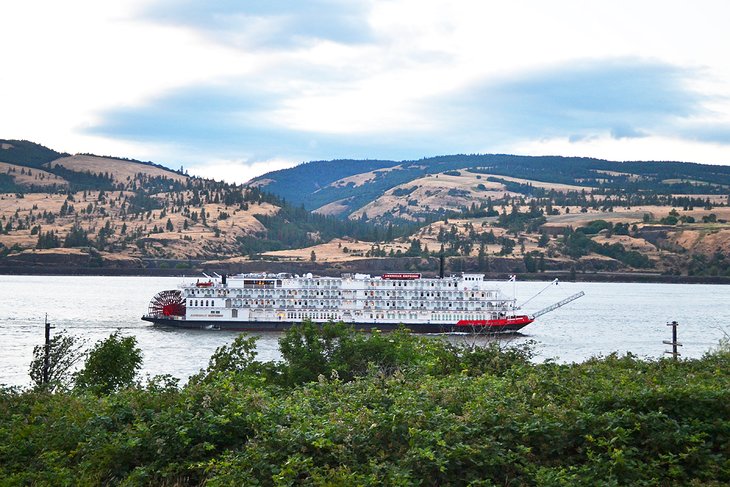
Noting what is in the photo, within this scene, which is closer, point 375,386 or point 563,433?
point 563,433

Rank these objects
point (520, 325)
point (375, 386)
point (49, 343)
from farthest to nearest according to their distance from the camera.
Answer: point (520, 325) → point (49, 343) → point (375, 386)

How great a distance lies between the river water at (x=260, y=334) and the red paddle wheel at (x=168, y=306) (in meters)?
3.08

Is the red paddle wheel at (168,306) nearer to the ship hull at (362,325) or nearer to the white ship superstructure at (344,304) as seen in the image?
the white ship superstructure at (344,304)

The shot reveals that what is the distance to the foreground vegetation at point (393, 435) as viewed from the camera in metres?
14.4

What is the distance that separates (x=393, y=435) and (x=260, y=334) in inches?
2825

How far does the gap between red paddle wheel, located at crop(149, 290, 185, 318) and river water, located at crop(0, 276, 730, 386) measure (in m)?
3.08

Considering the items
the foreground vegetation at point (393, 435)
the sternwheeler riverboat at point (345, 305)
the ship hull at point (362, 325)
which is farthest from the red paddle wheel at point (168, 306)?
the foreground vegetation at point (393, 435)

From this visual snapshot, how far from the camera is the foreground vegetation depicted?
14.4 metres

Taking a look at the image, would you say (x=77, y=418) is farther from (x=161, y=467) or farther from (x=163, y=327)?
(x=163, y=327)

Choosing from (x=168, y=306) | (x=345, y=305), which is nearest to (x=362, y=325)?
(x=345, y=305)

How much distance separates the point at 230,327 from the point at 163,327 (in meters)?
7.01

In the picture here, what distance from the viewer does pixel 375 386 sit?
18797mm

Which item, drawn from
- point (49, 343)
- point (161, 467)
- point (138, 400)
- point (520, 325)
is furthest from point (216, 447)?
point (520, 325)

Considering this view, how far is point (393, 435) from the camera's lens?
1508cm
